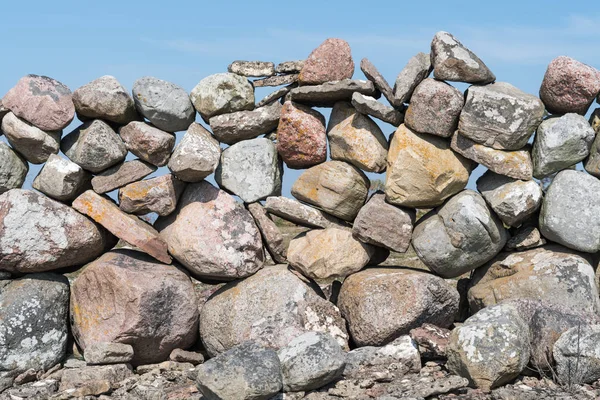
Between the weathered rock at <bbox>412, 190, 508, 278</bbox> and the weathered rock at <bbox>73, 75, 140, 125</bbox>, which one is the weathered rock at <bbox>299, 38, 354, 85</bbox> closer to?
the weathered rock at <bbox>412, 190, 508, 278</bbox>

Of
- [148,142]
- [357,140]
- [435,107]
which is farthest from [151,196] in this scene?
[435,107]

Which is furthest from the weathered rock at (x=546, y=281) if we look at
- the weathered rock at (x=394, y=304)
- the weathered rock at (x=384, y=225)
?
the weathered rock at (x=384, y=225)

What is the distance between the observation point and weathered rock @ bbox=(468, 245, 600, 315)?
22.4 ft

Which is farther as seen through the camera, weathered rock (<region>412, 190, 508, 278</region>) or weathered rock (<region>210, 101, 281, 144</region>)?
weathered rock (<region>210, 101, 281, 144</region>)

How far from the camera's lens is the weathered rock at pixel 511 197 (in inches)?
269

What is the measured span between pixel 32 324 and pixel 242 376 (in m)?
2.70

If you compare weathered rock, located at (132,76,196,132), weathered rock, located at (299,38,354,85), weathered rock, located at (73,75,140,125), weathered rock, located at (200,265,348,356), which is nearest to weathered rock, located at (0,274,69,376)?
weathered rock, located at (200,265,348,356)

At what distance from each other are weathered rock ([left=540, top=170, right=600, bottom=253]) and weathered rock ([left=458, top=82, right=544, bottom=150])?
62cm

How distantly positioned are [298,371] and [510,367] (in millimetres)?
1731

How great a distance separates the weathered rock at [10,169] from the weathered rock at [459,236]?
412 centimetres

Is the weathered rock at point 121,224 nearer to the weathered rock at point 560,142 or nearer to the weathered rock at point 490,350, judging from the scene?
the weathered rock at point 490,350

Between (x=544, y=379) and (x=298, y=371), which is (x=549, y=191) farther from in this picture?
(x=298, y=371)

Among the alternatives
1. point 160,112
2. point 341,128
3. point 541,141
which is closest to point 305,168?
point 341,128

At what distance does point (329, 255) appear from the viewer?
7.14m
